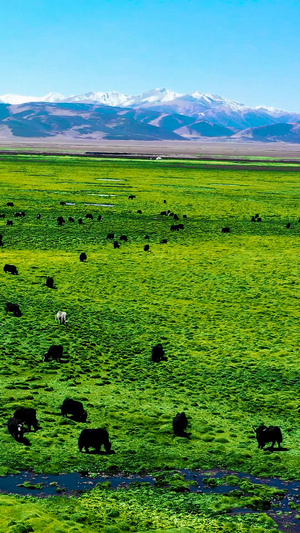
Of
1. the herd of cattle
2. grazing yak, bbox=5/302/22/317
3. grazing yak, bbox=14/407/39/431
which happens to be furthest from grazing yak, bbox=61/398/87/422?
grazing yak, bbox=5/302/22/317

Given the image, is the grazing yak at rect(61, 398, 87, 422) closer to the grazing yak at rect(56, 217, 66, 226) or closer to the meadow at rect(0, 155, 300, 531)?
the meadow at rect(0, 155, 300, 531)

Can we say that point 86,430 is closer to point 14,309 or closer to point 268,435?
point 268,435

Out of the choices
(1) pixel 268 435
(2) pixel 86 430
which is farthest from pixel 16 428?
(1) pixel 268 435

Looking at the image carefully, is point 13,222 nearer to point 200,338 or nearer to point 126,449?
point 200,338

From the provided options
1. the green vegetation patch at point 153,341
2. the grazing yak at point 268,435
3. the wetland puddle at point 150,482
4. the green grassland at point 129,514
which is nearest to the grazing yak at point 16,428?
the green vegetation patch at point 153,341

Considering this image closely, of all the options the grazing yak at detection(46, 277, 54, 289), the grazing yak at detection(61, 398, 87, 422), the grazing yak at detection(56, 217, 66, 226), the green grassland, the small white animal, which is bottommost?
the green grassland
